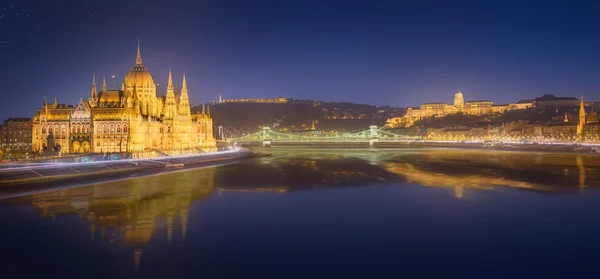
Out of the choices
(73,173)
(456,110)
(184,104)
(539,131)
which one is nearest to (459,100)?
(456,110)

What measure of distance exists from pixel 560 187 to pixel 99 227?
22680 millimetres

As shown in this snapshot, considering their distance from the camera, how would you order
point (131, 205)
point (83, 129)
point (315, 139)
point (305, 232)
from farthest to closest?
point (315, 139)
point (83, 129)
point (131, 205)
point (305, 232)

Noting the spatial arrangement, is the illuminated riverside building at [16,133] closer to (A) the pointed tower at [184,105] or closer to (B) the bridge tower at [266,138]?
(A) the pointed tower at [184,105]

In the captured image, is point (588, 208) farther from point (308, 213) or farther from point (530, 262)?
point (308, 213)

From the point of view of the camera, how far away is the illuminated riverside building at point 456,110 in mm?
163125

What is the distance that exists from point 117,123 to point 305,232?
49662mm

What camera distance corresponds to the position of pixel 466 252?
12.6 meters

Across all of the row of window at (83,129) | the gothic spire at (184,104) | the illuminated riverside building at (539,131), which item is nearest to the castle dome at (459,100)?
the illuminated riverside building at (539,131)

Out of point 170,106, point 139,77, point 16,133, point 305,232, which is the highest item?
point 139,77

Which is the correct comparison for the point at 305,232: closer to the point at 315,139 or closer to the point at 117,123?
the point at 117,123

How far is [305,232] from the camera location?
1500 centimetres

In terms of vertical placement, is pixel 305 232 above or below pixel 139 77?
below

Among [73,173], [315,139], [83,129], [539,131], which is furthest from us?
[315,139]

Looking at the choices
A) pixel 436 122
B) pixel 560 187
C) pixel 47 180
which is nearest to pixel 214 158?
pixel 47 180
